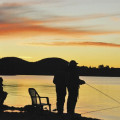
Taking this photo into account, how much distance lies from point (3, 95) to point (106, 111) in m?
18.6

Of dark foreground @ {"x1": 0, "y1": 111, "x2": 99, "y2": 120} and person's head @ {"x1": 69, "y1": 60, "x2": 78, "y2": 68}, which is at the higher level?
person's head @ {"x1": 69, "y1": 60, "x2": 78, "y2": 68}

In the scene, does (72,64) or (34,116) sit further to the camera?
(34,116)

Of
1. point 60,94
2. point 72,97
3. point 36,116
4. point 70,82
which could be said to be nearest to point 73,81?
point 70,82

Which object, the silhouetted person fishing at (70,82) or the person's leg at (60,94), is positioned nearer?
the silhouetted person fishing at (70,82)

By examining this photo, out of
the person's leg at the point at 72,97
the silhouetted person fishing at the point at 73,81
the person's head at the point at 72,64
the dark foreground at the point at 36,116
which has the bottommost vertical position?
the dark foreground at the point at 36,116

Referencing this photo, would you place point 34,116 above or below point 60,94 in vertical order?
below

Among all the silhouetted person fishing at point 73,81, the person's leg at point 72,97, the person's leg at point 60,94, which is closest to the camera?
the silhouetted person fishing at point 73,81

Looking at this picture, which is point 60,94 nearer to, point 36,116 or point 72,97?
point 72,97

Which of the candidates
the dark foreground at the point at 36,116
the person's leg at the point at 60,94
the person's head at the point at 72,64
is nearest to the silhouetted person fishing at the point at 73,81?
the person's head at the point at 72,64

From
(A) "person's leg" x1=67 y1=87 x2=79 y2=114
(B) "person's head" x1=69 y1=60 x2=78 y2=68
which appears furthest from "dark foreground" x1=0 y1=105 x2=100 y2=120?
(B) "person's head" x1=69 y1=60 x2=78 y2=68

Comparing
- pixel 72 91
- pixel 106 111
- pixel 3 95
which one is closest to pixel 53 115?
pixel 72 91

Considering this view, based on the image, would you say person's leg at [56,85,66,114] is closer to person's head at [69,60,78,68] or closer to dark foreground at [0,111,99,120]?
dark foreground at [0,111,99,120]

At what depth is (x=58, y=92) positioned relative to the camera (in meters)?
12.5

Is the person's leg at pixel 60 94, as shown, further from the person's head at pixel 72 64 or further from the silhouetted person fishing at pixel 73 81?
the person's head at pixel 72 64
